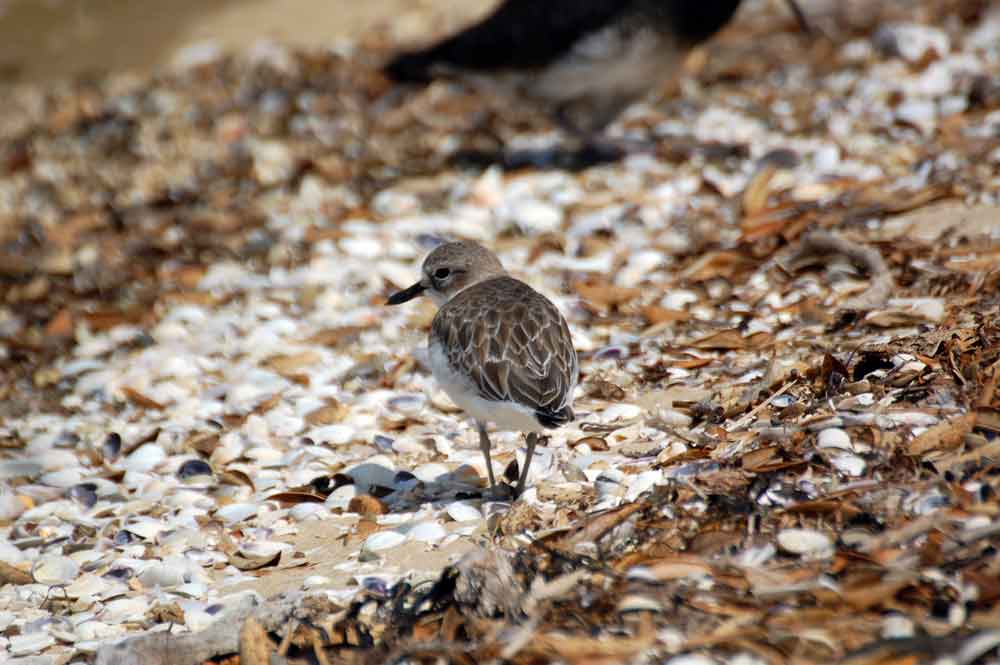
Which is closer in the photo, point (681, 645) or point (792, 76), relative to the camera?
point (681, 645)

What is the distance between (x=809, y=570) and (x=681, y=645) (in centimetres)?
45

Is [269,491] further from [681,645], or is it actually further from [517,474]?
[681,645]

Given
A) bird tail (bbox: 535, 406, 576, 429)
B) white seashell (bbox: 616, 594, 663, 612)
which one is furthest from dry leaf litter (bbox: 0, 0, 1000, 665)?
bird tail (bbox: 535, 406, 576, 429)

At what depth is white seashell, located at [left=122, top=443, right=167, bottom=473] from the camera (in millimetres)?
5141

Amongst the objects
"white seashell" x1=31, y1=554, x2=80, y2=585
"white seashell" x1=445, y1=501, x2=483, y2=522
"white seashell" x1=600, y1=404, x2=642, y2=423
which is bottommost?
"white seashell" x1=445, y1=501, x2=483, y2=522

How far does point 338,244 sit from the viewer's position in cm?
704

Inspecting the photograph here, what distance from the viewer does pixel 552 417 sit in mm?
4105

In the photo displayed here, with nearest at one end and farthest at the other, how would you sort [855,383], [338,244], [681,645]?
[681,645] < [855,383] < [338,244]

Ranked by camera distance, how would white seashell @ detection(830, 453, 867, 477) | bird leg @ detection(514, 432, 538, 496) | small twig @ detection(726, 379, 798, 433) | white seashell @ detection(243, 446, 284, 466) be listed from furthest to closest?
white seashell @ detection(243, 446, 284, 466) < bird leg @ detection(514, 432, 538, 496) < small twig @ detection(726, 379, 798, 433) < white seashell @ detection(830, 453, 867, 477)

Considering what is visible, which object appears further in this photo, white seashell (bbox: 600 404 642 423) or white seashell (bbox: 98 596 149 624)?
white seashell (bbox: 600 404 642 423)

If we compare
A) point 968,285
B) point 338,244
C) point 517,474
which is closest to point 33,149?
point 338,244

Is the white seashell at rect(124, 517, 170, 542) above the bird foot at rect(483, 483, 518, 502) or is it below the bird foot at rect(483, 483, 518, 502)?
above

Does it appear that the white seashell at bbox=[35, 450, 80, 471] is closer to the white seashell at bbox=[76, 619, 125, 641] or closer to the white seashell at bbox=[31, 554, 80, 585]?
the white seashell at bbox=[31, 554, 80, 585]

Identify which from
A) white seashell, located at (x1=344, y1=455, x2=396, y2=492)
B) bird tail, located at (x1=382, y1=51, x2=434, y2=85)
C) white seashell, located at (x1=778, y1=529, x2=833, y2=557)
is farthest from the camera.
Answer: bird tail, located at (x1=382, y1=51, x2=434, y2=85)
